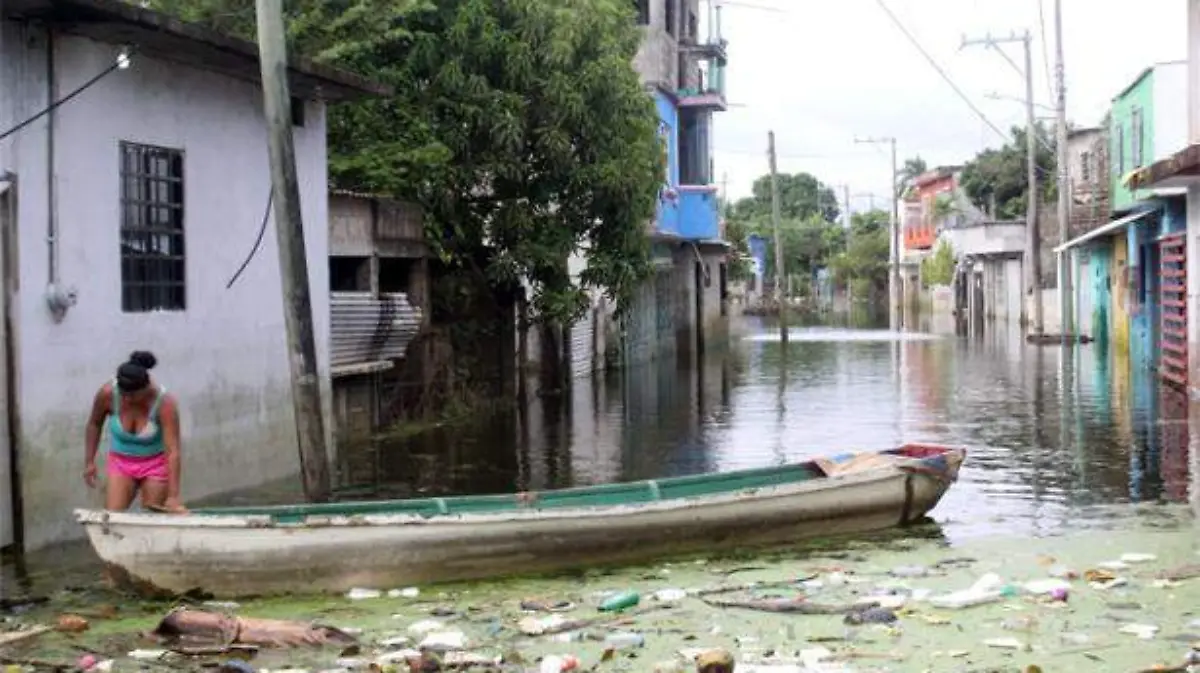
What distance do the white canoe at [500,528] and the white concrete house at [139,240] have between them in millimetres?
1995

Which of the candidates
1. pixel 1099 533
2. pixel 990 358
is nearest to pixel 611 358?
pixel 990 358

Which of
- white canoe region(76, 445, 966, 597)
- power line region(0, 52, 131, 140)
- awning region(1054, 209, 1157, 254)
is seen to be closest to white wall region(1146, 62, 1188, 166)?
awning region(1054, 209, 1157, 254)

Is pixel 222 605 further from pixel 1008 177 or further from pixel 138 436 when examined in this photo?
pixel 1008 177

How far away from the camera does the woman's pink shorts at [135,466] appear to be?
988cm

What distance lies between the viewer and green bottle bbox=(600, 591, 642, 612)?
9.07 meters

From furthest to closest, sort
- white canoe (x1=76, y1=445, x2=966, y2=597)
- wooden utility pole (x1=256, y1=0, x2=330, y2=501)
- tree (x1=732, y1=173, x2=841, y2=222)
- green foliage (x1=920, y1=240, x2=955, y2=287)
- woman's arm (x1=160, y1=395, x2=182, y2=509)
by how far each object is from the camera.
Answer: tree (x1=732, y1=173, x2=841, y2=222), green foliage (x1=920, y1=240, x2=955, y2=287), wooden utility pole (x1=256, y1=0, x2=330, y2=501), woman's arm (x1=160, y1=395, x2=182, y2=509), white canoe (x1=76, y1=445, x2=966, y2=597)

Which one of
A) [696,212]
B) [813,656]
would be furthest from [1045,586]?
[696,212]

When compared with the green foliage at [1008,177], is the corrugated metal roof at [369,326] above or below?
below

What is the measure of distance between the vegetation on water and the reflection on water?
2017 millimetres

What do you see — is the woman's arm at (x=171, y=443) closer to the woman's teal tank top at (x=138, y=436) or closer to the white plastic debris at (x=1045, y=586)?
the woman's teal tank top at (x=138, y=436)

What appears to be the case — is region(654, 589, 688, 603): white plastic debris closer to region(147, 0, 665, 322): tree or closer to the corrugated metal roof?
the corrugated metal roof

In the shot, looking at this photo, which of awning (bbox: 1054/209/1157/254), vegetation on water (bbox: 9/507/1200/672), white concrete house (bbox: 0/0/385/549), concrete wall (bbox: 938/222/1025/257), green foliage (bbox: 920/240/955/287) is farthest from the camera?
green foliage (bbox: 920/240/955/287)

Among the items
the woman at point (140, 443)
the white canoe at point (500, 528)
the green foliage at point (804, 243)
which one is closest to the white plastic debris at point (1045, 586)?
the white canoe at point (500, 528)

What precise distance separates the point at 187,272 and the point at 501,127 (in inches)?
315
